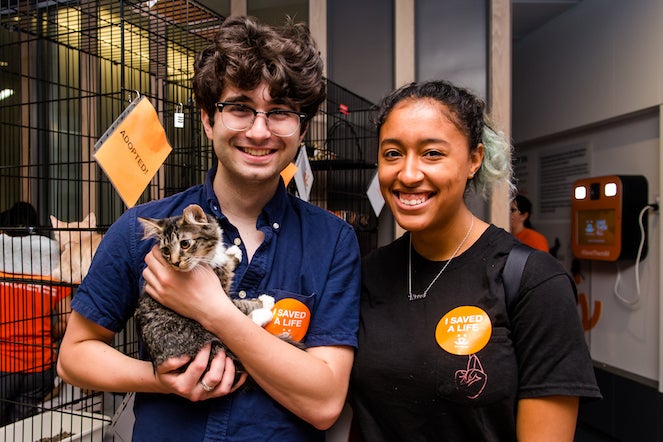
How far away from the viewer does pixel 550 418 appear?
40.9 inches

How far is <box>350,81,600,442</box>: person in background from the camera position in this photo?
1.05 m

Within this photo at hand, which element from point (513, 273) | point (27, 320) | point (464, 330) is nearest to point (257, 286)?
point (464, 330)

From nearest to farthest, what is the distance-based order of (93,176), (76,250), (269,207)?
(269,207) → (76,250) → (93,176)

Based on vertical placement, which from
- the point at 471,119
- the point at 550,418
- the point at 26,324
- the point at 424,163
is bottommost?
the point at 26,324

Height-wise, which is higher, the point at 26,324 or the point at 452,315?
the point at 452,315

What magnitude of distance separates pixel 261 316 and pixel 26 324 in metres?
2.32

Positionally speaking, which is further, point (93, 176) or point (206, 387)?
point (93, 176)

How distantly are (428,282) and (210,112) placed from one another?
71 centimetres

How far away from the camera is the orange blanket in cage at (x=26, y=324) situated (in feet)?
8.71

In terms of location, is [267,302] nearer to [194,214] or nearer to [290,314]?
[290,314]

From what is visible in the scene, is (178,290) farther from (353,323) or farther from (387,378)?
(387,378)

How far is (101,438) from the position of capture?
2.34 meters

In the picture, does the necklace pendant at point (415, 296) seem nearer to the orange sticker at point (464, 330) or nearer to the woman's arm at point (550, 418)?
the orange sticker at point (464, 330)

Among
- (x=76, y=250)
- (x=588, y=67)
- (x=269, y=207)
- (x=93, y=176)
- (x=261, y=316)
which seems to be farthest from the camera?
(x=588, y=67)
